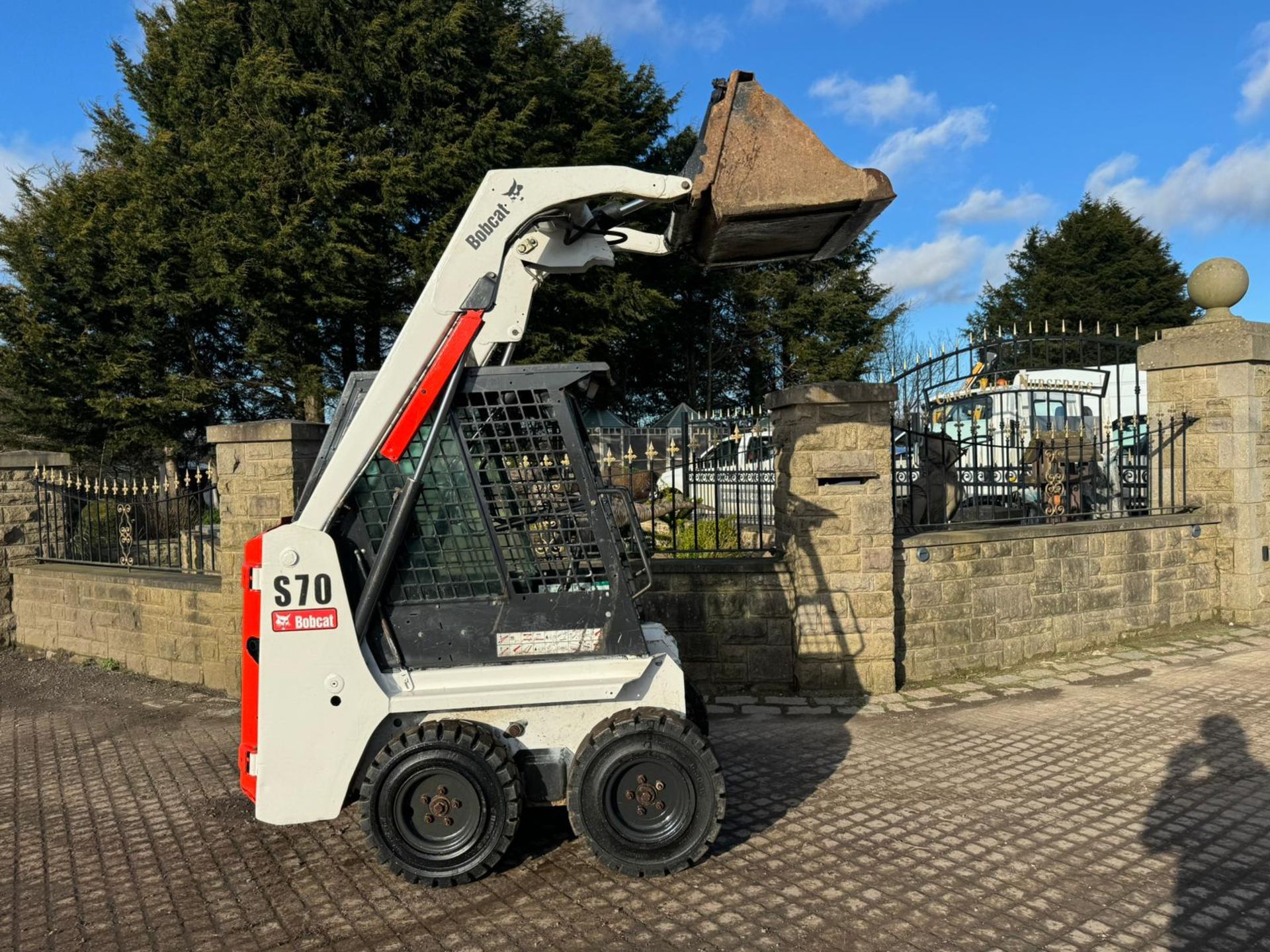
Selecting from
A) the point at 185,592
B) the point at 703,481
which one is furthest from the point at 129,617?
the point at 703,481

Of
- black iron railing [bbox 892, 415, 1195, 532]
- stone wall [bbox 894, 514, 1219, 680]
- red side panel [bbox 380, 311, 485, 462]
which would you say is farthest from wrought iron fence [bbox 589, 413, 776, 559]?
red side panel [bbox 380, 311, 485, 462]

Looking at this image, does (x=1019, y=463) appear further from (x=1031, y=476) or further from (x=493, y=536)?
(x=493, y=536)

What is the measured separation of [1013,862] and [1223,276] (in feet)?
24.7

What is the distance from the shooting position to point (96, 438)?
21312mm

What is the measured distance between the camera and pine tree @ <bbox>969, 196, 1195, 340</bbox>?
1503 inches

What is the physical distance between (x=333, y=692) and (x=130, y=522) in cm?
667

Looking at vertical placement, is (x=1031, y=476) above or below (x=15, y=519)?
above

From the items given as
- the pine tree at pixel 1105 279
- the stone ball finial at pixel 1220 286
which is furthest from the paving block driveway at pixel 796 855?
the pine tree at pixel 1105 279

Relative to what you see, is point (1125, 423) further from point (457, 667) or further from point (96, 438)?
point (96, 438)

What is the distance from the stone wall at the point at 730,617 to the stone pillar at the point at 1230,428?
5225 mm

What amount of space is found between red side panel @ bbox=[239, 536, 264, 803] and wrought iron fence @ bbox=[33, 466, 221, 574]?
4.02 m

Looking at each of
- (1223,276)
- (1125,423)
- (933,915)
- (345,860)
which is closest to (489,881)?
(345,860)

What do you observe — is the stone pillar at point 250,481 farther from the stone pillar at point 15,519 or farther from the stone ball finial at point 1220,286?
the stone ball finial at point 1220,286

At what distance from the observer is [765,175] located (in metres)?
3.95
